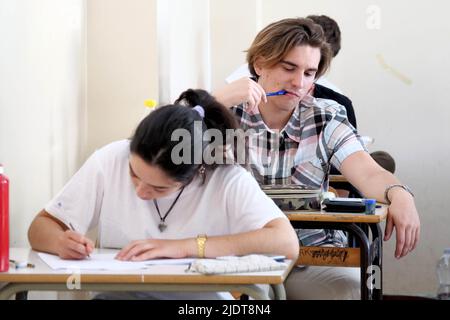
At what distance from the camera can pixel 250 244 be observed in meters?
1.87

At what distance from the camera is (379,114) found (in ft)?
15.8

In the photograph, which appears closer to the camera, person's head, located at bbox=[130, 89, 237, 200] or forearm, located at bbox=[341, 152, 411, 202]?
person's head, located at bbox=[130, 89, 237, 200]

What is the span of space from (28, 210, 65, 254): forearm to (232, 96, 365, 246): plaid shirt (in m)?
0.96

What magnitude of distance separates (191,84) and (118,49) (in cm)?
107

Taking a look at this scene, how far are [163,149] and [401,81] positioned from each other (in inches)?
126

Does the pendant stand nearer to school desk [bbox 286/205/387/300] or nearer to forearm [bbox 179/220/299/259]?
forearm [bbox 179/220/299/259]

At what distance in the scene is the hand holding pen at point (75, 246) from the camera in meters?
1.82

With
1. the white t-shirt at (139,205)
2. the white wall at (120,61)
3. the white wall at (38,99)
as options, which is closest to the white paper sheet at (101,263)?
the white t-shirt at (139,205)

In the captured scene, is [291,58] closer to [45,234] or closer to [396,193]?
[396,193]

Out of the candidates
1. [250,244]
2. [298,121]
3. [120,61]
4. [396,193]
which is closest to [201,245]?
[250,244]

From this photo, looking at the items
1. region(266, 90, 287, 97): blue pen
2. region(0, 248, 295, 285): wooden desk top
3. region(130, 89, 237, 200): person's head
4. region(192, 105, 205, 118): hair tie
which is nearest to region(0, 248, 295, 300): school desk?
region(0, 248, 295, 285): wooden desk top

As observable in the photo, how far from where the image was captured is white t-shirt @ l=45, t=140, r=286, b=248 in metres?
2.04

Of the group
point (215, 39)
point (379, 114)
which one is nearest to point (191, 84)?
point (215, 39)

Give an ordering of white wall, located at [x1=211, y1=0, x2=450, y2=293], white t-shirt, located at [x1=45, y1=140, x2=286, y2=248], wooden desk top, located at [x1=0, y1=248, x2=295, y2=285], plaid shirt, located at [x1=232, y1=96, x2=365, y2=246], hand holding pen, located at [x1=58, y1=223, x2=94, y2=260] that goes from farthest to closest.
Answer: white wall, located at [x1=211, y1=0, x2=450, y2=293], plaid shirt, located at [x1=232, y1=96, x2=365, y2=246], white t-shirt, located at [x1=45, y1=140, x2=286, y2=248], hand holding pen, located at [x1=58, y1=223, x2=94, y2=260], wooden desk top, located at [x1=0, y1=248, x2=295, y2=285]
